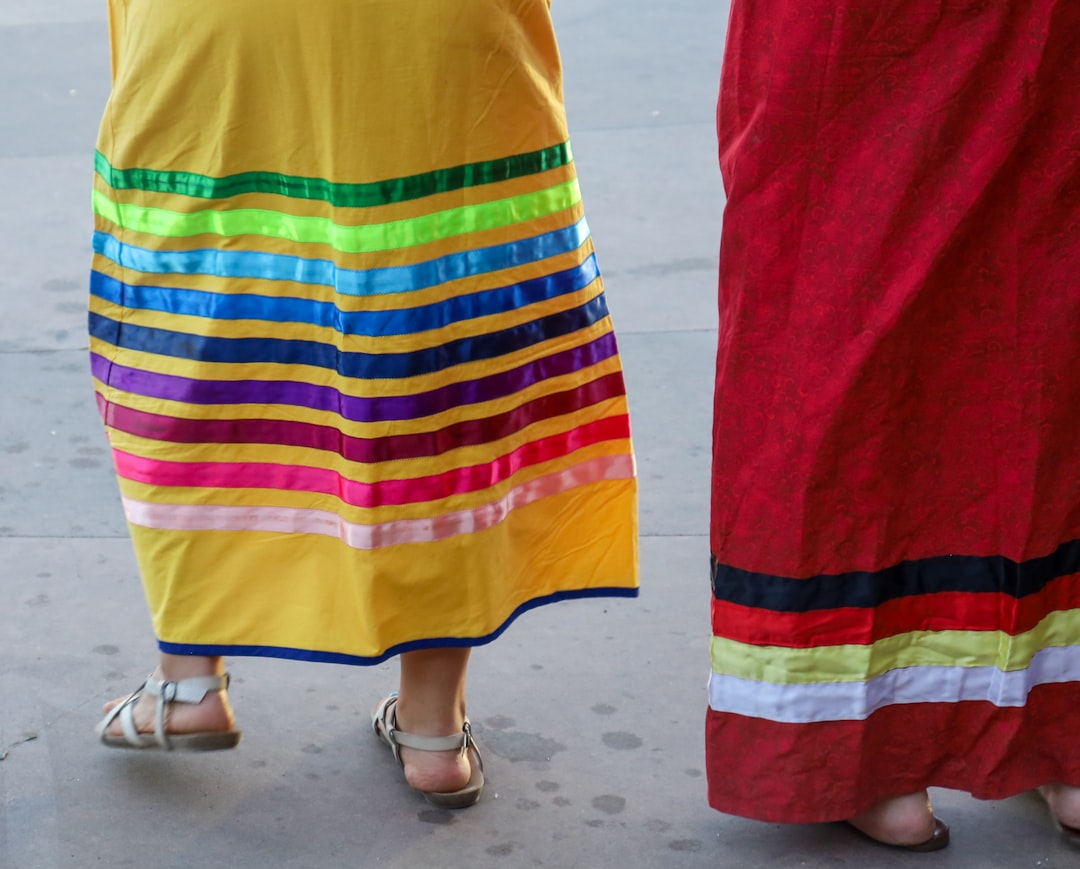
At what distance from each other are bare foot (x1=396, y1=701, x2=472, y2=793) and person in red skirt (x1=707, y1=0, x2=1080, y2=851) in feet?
1.22

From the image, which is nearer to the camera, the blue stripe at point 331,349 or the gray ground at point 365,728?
the blue stripe at point 331,349

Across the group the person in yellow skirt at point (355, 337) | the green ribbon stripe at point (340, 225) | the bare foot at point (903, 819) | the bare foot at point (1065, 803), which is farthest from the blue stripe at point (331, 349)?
the bare foot at point (1065, 803)

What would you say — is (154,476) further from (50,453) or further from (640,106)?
(640,106)

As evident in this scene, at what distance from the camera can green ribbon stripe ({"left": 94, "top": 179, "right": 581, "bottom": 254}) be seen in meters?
1.86

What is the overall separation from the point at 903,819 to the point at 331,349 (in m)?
0.91

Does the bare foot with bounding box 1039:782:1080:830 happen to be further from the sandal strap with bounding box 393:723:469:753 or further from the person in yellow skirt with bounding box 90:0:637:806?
the sandal strap with bounding box 393:723:469:753

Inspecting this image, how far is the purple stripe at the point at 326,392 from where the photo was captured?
1908 millimetres

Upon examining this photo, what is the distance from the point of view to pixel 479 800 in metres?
2.13

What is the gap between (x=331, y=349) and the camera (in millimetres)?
1927

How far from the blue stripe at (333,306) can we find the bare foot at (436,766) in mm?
567

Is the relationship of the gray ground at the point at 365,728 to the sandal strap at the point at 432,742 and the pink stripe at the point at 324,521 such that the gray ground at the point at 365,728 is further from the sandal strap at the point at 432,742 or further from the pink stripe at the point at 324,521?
the pink stripe at the point at 324,521

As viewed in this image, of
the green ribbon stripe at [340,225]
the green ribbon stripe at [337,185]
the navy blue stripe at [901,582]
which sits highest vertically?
the green ribbon stripe at [337,185]

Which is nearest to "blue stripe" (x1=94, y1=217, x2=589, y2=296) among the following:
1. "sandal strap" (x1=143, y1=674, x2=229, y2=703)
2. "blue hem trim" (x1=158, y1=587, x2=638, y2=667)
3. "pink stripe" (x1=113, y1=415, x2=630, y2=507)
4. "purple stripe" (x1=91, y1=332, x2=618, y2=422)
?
"purple stripe" (x1=91, y1=332, x2=618, y2=422)

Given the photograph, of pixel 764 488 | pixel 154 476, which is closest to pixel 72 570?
pixel 154 476
